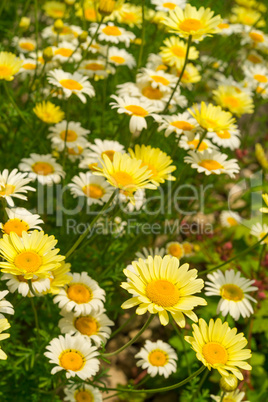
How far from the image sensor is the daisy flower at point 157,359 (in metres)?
2.31

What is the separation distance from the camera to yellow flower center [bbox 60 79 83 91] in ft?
8.47

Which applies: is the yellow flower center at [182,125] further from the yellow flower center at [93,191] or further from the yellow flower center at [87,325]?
the yellow flower center at [87,325]

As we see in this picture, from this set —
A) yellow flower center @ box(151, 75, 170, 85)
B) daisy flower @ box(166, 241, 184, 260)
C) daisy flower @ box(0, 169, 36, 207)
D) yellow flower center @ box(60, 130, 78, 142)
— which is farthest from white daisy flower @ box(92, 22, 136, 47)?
daisy flower @ box(0, 169, 36, 207)

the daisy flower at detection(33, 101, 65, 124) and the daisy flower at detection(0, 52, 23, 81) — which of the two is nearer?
→ the daisy flower at detection(0, 52, 23, 81)

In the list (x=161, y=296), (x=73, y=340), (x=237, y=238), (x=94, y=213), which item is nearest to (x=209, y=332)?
(x=161, y=296)

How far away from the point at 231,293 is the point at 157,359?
0.50 m

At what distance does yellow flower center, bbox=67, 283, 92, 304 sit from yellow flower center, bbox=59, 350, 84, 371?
0.23 m

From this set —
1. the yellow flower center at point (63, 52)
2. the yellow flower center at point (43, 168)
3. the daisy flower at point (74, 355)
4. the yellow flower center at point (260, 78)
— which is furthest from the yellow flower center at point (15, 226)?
the yellow flower center at point (260, 78)

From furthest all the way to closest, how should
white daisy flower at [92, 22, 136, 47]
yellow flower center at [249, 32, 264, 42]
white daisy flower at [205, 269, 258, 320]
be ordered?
yellow flower center at [249, 32, 264, 42] → white daisy flower at [92, 22, 136, 47] → white daisy flower at [205, 269, 258, 320]

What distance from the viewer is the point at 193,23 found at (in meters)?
2.51

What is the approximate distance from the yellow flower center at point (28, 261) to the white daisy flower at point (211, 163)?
1.05 meters

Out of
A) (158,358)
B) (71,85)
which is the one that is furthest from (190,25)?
(158,358)

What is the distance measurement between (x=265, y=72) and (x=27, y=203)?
2332mm

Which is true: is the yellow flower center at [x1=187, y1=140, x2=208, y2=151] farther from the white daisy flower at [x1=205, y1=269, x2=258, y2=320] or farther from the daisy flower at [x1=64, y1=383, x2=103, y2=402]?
the daisy flower at [x1=64, y1=383, x2=103, y2=402]
